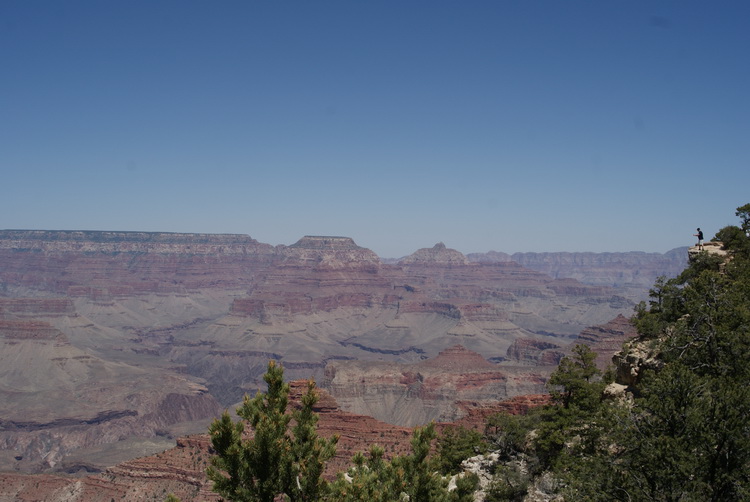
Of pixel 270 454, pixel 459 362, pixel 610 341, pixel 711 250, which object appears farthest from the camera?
pixel 610 341

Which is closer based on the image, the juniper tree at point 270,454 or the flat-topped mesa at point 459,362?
the juniper tree at point 270,454

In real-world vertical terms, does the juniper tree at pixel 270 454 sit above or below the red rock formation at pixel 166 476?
above

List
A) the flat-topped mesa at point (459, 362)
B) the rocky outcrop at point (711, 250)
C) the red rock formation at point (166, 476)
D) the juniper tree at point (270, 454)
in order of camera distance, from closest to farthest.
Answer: the juniper tree at point (270, 454) → the rocky outcrop at point (711, 250) → the red rock formation at point (166, 476) → the flat-topped mesa at point (459, 362)

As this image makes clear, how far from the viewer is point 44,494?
67438 mm

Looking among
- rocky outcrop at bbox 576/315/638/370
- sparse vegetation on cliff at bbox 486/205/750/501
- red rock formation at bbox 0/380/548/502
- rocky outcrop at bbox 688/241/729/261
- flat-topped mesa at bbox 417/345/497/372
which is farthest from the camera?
flat-topped mesa at bbox 417/345/497/372

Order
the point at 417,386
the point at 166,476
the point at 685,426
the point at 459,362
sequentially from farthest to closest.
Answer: the point at 459,362
the point at 417,386
the point at 166,476
the point at 685,426

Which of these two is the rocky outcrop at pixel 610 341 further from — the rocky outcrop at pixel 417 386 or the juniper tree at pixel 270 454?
the juniper tree at pixel 270 454

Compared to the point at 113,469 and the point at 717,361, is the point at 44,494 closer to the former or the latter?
the point at 113,469

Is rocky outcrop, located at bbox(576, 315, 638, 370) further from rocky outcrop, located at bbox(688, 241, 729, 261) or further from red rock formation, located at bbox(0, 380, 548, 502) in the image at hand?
rocky outcrop, located at bbox(688, 241, 729, 261)

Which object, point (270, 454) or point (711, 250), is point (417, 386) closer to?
point (711, 250)

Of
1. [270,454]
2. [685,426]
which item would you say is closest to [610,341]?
[685,426]

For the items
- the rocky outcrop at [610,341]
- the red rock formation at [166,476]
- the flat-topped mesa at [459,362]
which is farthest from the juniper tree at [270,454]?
the rocky outcrop at [610,341]

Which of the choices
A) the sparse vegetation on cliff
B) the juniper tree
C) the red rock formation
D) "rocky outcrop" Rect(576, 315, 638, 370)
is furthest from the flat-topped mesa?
the juniper tree

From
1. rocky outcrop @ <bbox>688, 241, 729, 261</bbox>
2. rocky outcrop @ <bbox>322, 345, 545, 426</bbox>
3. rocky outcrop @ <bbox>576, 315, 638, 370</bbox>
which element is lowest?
rocky outcrop @ <bbox>322, 345, 545, 426</bbox>
